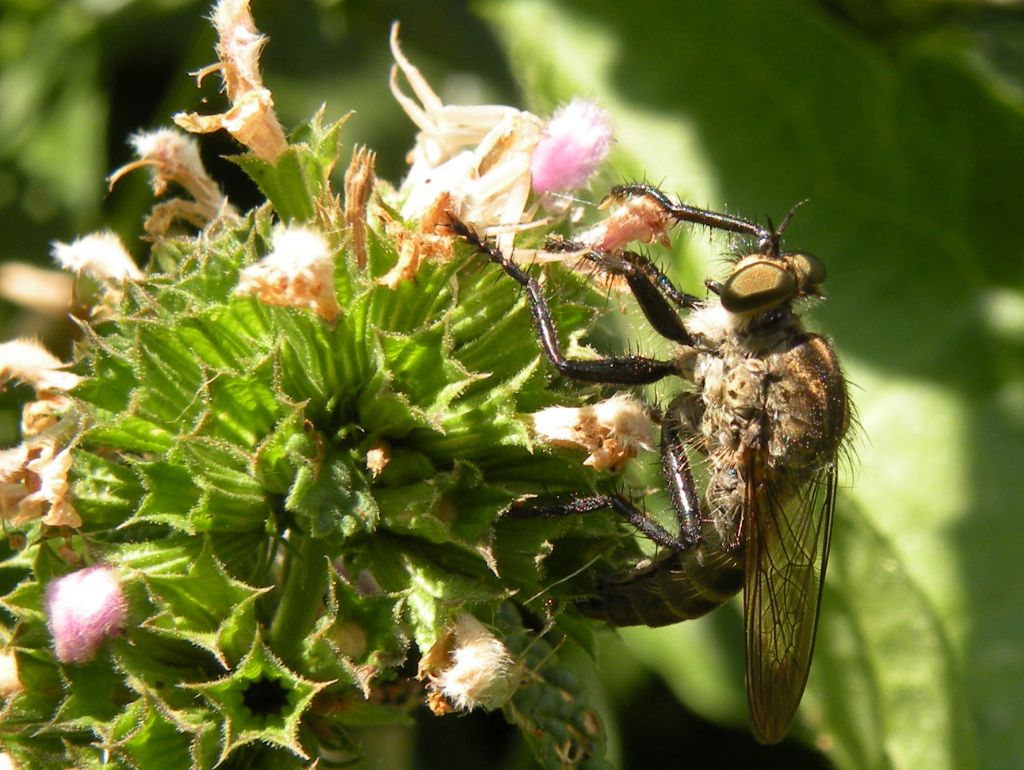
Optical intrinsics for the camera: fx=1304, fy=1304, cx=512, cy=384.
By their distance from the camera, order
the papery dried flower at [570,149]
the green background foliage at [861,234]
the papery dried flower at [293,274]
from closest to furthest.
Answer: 1. the papery dried flower at [293,274]
2. the papery dried flower at [570,149]
3. the green background foliage at [861,234]

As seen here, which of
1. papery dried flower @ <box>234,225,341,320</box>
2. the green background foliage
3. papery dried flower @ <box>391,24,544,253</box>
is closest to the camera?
papery dried flower @ <box>234,225,341,320</box>

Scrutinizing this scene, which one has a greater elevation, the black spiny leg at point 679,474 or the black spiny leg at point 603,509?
the black spiny leg at point 603,509

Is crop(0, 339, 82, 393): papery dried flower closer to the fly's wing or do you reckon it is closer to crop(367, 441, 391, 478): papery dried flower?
crop(367, 441, 391, 478): papery dried flower

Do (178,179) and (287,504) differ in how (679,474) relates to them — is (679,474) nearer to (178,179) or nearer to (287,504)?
(287,504)

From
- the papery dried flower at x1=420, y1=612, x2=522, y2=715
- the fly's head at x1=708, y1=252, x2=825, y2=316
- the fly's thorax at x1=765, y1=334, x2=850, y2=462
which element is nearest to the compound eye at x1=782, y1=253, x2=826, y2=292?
the fly's head at x1=708, y1=252, x2=825, y2=316

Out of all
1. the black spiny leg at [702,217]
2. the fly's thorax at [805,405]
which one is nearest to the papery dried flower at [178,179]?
the black spiny leg at [702,217]

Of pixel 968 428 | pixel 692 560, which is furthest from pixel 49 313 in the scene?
pixel 968 428

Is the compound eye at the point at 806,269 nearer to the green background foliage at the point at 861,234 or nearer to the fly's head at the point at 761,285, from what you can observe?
the fly's head at the point at 761,285
